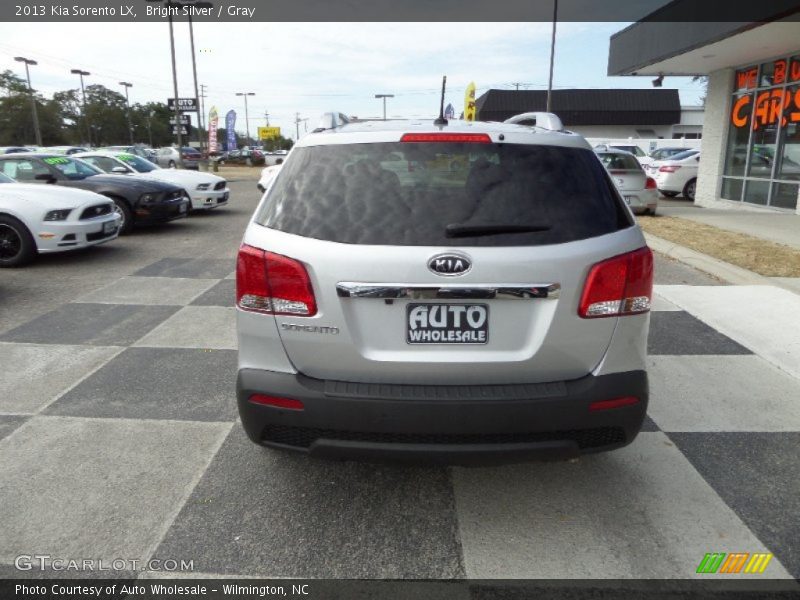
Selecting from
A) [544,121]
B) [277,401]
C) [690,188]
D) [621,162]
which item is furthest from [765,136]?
[277,401]

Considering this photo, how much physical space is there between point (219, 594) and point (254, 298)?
1.16 meters

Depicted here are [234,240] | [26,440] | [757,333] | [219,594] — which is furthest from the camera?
[234,240]

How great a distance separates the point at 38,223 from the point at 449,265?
7.83 metres

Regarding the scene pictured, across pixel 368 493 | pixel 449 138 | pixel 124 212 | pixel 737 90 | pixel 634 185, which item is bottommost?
pixel 368 493

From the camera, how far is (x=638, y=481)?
10.4 feet

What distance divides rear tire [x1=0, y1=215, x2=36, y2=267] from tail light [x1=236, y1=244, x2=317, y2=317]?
7.17 meters

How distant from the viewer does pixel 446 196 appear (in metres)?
2.59

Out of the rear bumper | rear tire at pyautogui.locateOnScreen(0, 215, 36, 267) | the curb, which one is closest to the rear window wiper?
the rear bumper

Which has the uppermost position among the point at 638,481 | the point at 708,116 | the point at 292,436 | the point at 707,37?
the point at 707,37

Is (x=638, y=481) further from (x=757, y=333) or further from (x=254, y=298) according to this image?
(x=757, y=333)

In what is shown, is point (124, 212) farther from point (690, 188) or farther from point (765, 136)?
point (690, 188)

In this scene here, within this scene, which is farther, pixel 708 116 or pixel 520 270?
pixel 708 116

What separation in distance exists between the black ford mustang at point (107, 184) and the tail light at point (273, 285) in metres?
9.79

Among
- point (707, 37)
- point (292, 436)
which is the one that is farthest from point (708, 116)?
point (292, 436)
